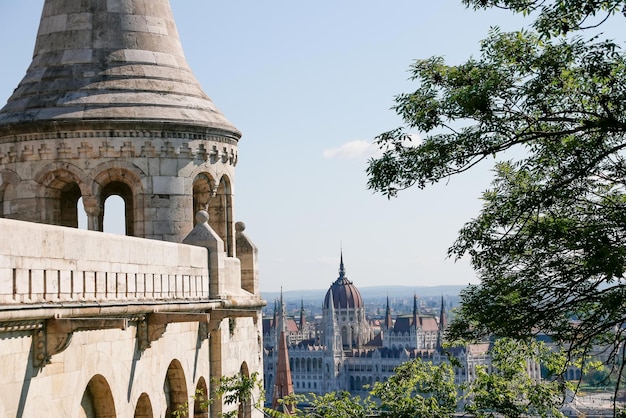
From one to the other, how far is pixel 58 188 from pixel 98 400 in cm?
593

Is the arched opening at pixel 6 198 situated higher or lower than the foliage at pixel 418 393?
higher

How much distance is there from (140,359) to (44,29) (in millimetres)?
6752

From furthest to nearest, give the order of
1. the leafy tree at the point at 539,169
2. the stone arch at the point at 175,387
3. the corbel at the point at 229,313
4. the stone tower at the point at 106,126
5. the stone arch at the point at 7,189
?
1. the stone arch at the point at 7,189
2. the stone tower at the point at 106,126
3. the corbel at the point at 229,313
4. the stone arch at the point at 175,387
5. the leafy tree at the point at 539,169

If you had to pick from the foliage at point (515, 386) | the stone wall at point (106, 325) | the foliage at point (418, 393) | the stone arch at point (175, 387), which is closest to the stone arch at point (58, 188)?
the stone wall at point (106, 325)

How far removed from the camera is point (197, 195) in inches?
782

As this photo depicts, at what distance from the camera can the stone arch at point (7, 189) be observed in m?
18.5

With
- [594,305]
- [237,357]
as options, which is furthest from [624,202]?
[237,357]

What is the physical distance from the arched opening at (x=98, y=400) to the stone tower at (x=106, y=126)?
5.26 m

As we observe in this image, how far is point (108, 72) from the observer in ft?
61.5

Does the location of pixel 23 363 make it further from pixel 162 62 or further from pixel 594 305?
pixel 162 62

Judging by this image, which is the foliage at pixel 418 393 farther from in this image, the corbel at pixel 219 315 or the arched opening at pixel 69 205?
the arched opening at pixel 69 205

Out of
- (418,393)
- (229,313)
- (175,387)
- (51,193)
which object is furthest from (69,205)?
(418,393)

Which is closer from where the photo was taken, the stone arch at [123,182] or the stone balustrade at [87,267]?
the stone balustrade at [87,267]

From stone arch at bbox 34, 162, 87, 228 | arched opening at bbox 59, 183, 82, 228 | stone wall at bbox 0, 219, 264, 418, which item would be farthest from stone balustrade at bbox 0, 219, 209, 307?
arched opening at bbox 59, 183, 82, 228
